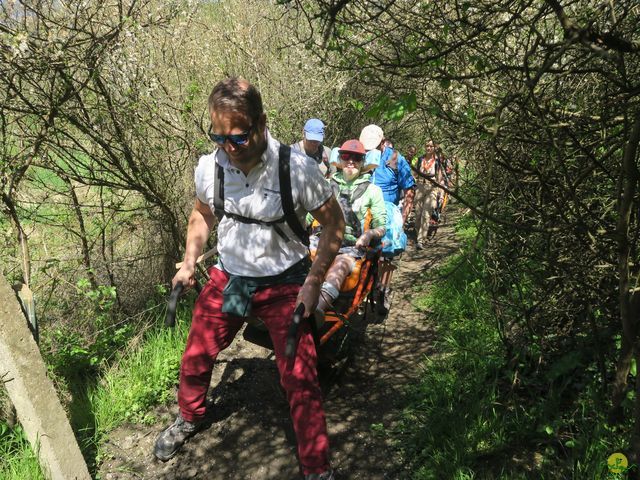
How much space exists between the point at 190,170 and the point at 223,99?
267cm

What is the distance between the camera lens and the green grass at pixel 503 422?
2740 mm

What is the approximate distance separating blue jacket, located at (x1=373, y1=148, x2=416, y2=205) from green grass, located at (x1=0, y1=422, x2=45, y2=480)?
461cm

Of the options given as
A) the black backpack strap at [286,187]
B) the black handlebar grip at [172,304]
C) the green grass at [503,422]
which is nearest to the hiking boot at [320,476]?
the green grass at [503,422]

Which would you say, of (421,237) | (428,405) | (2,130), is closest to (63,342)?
(2,130)

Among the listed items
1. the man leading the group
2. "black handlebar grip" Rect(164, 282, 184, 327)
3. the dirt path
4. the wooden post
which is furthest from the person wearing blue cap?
the wooden post

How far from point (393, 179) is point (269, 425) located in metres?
3.82

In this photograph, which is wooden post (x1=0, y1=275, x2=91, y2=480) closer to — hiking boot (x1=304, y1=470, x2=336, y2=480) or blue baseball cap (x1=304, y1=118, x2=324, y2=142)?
hiking boot (x1=304, y1=470, x2=336, y2=480)

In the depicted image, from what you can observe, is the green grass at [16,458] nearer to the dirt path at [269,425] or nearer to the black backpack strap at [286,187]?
the dirt path at [269,425]

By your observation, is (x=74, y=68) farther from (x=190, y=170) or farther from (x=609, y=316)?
(x=609, y=316)

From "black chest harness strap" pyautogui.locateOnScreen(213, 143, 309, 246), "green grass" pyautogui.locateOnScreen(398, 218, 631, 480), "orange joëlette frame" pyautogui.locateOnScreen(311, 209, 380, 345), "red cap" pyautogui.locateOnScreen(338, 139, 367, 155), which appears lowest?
"green grass" pyautogui.locateOnScreen(398, 218, 631, 480)

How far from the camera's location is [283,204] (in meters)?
2.77

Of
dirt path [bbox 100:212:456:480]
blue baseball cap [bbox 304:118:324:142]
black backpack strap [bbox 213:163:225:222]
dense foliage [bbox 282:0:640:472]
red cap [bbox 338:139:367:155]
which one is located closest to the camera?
dense foliage [bbox 282:0:640:472]

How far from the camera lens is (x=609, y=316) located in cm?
301

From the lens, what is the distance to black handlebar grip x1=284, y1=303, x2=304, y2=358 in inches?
103
